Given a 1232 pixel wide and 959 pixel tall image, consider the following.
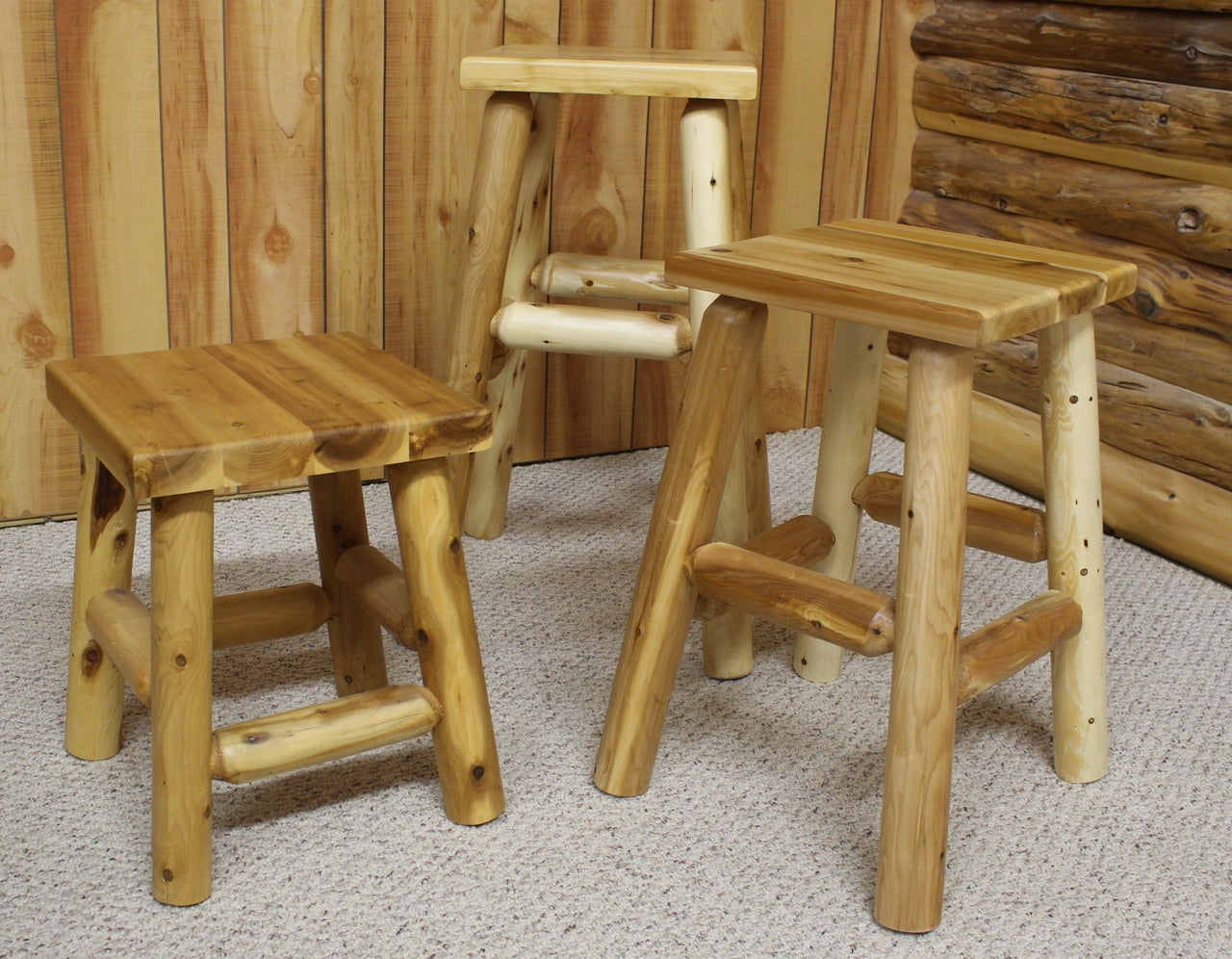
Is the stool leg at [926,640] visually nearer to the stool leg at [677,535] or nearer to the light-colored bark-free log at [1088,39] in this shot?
the stool leg at [677,535]

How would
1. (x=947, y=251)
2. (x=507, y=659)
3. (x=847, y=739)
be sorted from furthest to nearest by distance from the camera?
(x=507, y=659) < (x=847, y=739) < (x=947, y=251)

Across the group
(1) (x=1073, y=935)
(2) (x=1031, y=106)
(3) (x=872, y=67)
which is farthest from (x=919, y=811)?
(3) (x=872, y=67)

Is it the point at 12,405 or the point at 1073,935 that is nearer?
the point at 1073,935

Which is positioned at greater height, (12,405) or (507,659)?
(12,405)

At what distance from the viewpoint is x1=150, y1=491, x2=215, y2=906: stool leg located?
45.6 inches

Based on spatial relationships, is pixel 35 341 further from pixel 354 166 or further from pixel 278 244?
pixel 354 166

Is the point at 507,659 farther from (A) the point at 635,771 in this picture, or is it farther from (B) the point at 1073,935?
(B) the point at 1073,935

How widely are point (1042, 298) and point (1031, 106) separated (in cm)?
107

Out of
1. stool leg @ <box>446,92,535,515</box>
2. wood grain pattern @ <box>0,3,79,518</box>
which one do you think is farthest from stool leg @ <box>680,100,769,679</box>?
wood grain pattern @ <box>0,3,79,518</box>

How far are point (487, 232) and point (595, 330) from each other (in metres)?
0.19

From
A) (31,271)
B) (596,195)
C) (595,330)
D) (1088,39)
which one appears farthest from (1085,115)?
(31,271)

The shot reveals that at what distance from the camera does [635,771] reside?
139 cm

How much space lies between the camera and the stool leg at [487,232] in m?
1.68

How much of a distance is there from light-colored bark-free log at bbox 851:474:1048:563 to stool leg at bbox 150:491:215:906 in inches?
26.5
